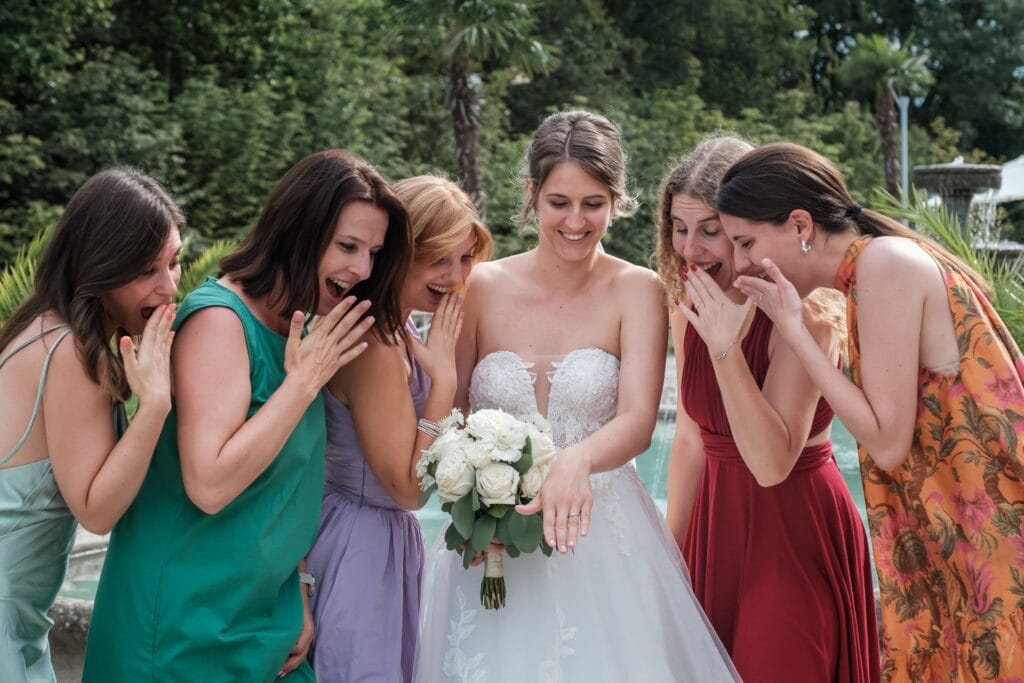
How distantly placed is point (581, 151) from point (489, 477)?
3.94 feet

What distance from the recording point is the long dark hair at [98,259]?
2852 millimetres

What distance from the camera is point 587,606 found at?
350 cm

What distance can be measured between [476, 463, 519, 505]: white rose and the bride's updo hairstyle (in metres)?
1.12

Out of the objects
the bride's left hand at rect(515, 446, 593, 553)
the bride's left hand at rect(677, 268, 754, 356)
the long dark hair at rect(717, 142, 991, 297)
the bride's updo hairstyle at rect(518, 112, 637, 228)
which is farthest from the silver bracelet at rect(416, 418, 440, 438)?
the long dark hair at rect(717, 142, 991, 297)

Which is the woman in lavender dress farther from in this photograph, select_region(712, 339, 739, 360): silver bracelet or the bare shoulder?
the bare shoulder

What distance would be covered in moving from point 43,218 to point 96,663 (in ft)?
48.1

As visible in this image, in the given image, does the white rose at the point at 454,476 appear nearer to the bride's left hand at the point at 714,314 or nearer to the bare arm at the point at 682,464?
the bride's left hand at the point at 714,314

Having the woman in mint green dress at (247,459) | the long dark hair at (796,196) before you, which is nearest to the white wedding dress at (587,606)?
the woman in mint green dress at (247,459)

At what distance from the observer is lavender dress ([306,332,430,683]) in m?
3.29

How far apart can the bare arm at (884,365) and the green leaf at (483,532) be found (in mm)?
982

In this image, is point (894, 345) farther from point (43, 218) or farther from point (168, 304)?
point (43, 218)

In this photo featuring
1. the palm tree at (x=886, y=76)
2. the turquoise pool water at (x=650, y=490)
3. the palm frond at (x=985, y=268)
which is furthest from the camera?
the palm tree at (x=886, y=76)

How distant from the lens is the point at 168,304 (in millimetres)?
2971

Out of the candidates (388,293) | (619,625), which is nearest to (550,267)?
(388,293)
